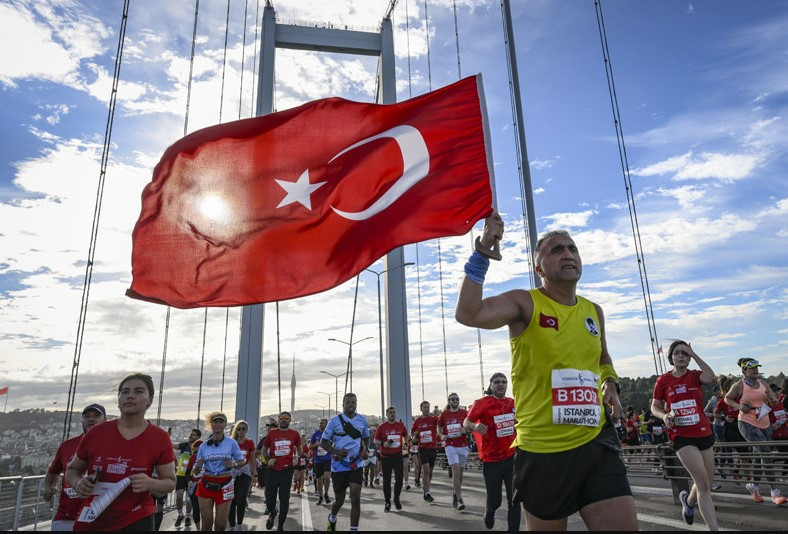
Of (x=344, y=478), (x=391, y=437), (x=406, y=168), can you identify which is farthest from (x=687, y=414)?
(x=391, y=437)

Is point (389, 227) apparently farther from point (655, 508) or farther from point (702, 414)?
point (655, 508)

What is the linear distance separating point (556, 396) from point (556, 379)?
0.09 m

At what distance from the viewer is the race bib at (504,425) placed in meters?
8.38

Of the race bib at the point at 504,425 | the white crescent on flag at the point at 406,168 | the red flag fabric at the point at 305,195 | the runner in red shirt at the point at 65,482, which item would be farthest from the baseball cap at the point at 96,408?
the race bib at the point at 504,425

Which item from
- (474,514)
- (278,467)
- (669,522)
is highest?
(278,467)

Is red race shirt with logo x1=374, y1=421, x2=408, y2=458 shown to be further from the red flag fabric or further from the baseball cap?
the red flag fabric

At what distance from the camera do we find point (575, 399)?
3096 mm

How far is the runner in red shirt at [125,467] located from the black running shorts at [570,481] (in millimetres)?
2646

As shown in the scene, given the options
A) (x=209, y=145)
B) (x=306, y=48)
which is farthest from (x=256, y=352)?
(x=209, y=145)

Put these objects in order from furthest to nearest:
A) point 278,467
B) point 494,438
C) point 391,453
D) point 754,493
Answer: point 391,453, point 278,467, point 754,493, point 494,438

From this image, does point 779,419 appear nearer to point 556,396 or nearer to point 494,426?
point 494,426

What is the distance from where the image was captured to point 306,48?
3538cm

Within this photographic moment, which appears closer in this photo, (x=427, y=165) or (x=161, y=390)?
(x=427, y=165)

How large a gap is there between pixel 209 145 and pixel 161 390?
8493mm
